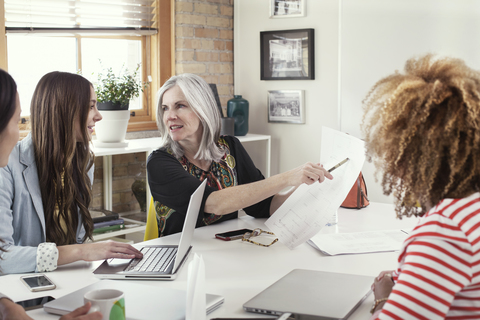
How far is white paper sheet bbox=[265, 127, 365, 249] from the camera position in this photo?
161 cm

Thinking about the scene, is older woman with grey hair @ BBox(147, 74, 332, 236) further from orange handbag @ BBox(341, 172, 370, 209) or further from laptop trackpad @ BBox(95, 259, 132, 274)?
laptop trackpad @ BBox(95, 259, 132, 274)

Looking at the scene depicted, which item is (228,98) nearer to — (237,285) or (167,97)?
(167,97)

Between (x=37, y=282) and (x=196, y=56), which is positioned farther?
(x=196, y=56)

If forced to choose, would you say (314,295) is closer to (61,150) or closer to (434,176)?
(434,176)

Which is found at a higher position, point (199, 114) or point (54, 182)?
point (199, 114)

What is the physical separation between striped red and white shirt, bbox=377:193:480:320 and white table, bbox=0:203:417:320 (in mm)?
352

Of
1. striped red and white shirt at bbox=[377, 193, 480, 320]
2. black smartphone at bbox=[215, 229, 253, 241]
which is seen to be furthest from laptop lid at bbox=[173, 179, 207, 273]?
striped red and white shirt at bbox=[377, 193, 480, 320]

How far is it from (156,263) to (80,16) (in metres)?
2.20

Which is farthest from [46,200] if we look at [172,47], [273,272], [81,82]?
[172,47]

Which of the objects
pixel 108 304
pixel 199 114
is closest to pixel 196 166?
pixel 199 114

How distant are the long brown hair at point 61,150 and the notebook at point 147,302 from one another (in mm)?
568

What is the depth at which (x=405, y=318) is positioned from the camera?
2.49 ft

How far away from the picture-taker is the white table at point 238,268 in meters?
1.22

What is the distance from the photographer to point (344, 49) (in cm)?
337
